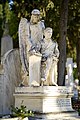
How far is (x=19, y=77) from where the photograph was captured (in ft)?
41.9

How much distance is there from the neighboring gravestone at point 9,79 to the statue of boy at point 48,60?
1.19 meters

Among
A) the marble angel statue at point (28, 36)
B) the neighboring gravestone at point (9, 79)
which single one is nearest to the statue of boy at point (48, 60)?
the marble angel statue at point (28, 36)

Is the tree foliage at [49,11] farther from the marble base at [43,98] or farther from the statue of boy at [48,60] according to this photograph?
the marble base at [43,98]

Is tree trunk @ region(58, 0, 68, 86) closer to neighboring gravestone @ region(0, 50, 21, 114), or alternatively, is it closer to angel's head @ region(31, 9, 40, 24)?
neighboring gravestone @ region(0, 50, 21, 114)

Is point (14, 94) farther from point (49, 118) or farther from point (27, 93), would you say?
point (49, 118)

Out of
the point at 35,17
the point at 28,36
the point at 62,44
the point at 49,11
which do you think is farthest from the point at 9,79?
the point at 49,11

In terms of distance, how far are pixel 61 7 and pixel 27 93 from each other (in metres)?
8.82

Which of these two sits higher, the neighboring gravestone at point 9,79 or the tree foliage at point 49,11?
the tree foliage at point 49,11

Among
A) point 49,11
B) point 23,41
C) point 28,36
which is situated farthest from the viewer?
point 49,11

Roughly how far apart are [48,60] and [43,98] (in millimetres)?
1215

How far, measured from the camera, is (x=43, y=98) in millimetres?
11367

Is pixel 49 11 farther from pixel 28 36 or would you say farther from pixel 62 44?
pixel 28 36

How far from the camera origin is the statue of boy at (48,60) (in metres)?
11.7

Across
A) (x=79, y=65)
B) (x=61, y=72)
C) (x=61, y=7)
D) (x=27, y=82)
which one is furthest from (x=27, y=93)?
(x=79, y=65)
